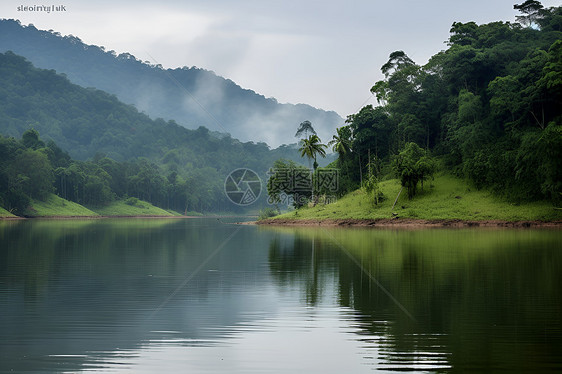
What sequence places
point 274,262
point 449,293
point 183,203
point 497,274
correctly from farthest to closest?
point 183,203
point 274,262
point 497,274
point 449,293

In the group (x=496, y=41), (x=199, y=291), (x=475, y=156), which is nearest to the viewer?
(x=199, y=291)

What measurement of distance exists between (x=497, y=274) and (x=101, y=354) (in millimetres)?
15931

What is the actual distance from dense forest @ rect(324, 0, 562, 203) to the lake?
156 ft

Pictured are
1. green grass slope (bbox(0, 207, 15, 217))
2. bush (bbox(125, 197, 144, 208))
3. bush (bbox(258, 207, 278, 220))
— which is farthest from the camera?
bush (bbox(125, 197, 144, 208))

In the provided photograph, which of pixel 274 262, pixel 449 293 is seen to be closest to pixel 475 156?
pixel 274 262

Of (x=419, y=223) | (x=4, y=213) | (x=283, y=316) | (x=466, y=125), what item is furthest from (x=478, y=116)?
(x=4, y=213)

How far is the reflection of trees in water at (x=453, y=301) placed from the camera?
1057 cm

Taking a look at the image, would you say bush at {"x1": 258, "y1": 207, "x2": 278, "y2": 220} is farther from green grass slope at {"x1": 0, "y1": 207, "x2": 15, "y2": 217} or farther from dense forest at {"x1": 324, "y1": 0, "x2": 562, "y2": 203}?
green grass slope at {"x1": 0, "y1": 207, "x2": 15, "y2": 217}

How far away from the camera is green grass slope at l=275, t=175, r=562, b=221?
214ft

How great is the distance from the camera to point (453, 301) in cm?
1538

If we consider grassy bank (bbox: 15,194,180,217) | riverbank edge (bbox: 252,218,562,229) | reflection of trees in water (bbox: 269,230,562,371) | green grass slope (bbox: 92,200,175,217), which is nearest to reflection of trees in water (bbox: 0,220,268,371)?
reflection of trees in water (bbox: 269,230,562,371)

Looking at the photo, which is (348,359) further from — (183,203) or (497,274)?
(183,203)

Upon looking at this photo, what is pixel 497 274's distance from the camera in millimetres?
20750

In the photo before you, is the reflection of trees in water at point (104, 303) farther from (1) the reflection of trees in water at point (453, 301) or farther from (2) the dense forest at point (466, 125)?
(2) the dense forest at point (466, 125)
